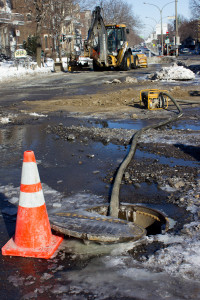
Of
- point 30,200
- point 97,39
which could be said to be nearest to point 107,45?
point 97,39

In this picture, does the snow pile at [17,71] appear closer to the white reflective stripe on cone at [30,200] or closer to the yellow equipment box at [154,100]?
the yellow equipment box at [154,100]

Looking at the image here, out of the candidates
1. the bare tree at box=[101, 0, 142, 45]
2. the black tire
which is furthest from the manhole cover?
the bare tree at box=[101, 0, 142, 45]

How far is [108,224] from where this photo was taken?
389 cm

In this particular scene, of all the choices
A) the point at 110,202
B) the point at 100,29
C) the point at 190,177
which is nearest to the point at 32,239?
A: the point at 110,202

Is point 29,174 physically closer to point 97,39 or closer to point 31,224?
point 31,224

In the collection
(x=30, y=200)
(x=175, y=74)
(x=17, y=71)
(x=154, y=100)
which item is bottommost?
(x=30, y=200)

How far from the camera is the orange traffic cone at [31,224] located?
363cm

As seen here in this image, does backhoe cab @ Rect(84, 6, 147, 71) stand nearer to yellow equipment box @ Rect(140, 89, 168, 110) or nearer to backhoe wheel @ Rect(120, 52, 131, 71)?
backhoe wheel @ Rect(120, 52, 131, 71)

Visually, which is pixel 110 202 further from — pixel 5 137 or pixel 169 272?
pixel 5 137

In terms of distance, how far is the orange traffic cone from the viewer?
3.63 metres

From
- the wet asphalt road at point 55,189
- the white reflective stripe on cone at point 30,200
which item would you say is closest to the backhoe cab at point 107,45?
the wet asphalt road at point 55,189

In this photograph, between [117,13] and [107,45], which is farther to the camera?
[117,13]

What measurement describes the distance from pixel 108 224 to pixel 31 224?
0.76 meters

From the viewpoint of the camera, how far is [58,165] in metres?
6.62
